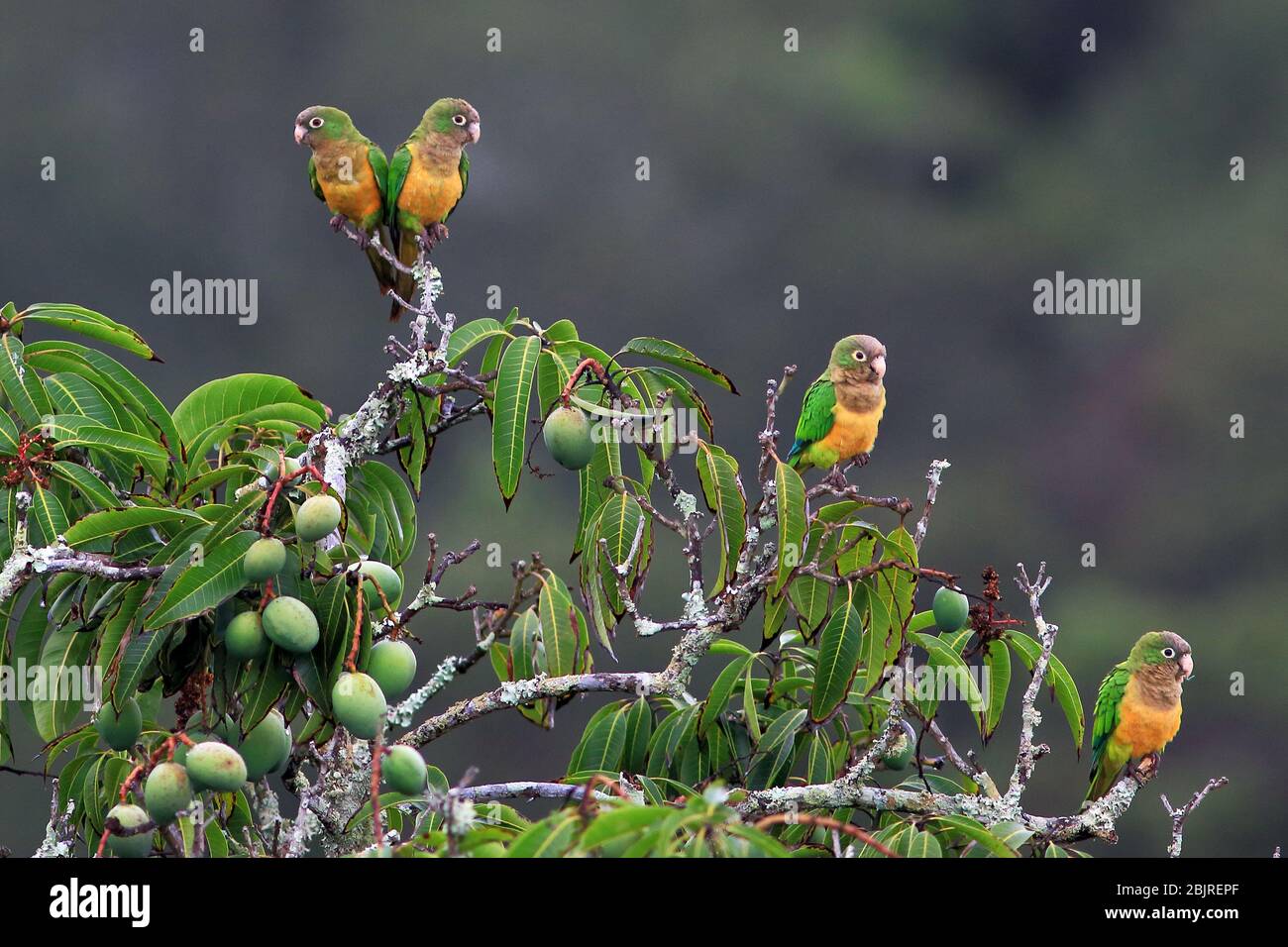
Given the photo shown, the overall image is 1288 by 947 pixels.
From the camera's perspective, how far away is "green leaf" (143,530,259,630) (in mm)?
1688

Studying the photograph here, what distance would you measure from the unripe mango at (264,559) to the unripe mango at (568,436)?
435mm

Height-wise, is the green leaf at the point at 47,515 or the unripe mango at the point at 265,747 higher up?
the green leaf at the point at 47,515

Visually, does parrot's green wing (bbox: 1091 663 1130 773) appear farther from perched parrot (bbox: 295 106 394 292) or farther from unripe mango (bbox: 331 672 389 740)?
unripe mango (bbox: 331 672 389 740)

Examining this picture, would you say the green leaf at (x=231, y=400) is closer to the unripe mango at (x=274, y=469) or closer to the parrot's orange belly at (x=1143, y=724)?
the unripe mango at (x=274, y=469)

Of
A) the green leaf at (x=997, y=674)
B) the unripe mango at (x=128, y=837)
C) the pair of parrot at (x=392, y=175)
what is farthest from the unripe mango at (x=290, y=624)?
the pair of parrot at (x=392, y=175)

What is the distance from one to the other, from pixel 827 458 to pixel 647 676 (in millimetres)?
1213

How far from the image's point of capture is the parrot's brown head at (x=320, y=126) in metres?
3.30

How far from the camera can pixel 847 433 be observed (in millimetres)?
3141

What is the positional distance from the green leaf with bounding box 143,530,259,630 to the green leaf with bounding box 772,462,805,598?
2.40ft

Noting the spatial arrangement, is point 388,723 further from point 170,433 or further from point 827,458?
point 827,458

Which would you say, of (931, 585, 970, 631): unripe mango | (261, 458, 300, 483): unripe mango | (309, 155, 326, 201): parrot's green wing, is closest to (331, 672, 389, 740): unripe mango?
(261, 458, 300, 483): unripe mango

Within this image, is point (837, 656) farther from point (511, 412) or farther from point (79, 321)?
point (79, 321)

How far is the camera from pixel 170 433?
7.06ft

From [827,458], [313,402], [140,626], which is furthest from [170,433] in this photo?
[827,458]
